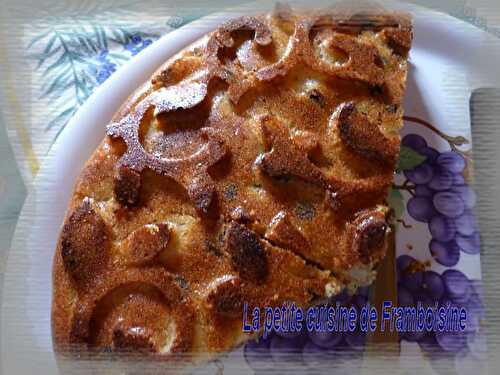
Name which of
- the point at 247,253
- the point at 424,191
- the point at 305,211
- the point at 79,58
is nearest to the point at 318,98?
the point at 305,211

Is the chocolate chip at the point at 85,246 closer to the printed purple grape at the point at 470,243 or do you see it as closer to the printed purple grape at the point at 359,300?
the printed purple grape at the point at 359,300

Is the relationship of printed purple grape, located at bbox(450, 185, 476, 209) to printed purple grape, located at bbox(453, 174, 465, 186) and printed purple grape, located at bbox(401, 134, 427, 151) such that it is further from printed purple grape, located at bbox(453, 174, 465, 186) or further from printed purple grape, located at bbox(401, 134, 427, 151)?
printed purple grape, located at bbox(401, 134, 427, 151)

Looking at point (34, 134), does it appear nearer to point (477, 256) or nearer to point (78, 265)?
point (78, 265)

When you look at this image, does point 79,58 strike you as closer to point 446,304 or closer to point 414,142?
point 414,142

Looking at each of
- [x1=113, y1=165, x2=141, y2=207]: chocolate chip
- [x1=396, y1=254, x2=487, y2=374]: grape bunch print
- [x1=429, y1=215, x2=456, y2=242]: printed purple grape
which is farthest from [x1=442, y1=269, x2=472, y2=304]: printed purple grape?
[x1=113, y1=165, x2=141, y2=207]: chocolate chip

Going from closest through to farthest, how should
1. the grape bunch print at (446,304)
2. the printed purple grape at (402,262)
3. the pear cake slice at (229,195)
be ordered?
the pear cake slice at (229,195) → the grape bunch print at (446,304) → the printed purple grape at (402,262)

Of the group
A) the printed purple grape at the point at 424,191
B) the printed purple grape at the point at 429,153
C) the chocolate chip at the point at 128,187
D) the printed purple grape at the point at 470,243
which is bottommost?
the printed purple grape at the point at 470,243

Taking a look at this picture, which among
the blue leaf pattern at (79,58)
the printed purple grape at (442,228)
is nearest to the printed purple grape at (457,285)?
the printed purple grape at (442,228)
